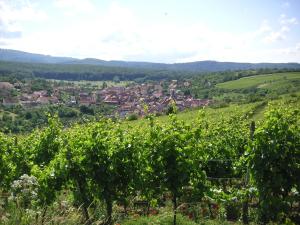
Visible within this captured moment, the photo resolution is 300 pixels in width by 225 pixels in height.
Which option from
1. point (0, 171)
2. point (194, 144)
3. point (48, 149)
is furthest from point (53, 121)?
point (194, 144)

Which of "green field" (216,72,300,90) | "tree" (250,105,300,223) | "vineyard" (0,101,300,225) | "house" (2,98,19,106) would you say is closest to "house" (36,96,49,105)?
"house" (2,98,19,106)

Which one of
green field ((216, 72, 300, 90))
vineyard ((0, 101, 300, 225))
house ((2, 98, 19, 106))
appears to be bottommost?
house ((2, 98, 19, 106))

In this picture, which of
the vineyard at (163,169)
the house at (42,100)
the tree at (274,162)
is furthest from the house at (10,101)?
the tree at (274,162)

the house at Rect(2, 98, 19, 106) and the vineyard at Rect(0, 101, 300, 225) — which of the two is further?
the house at Rect(2, 98, 19, 106)

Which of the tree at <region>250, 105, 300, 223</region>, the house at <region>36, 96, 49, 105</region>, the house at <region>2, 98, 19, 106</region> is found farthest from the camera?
the house at <region>36, 96, 49, 105</region>

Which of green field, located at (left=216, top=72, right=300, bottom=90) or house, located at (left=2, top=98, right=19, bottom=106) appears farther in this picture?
house, located at (left=2, top=98, right=19, bottom=106)

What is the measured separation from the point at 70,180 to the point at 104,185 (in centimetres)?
128

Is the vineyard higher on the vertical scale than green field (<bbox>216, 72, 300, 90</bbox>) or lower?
higher

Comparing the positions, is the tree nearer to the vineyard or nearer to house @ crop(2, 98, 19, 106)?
the vineyard

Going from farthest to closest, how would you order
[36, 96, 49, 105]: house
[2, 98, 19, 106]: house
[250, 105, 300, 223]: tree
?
1. [36, 96, 49, 105]: house
2. [2, 98, 19, 106]: house
3. [250, 105, 300, 223]: tree

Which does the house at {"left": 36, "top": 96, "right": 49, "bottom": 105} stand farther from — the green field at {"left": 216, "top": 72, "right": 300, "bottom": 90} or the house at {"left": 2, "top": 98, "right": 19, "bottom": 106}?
the green field at {"left": 216, "top": 72, "right": 300, "bottom": 90}

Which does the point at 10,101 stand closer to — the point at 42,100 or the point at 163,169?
the point at 42,100

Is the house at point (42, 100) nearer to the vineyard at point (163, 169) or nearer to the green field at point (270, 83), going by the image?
the green field at point (270, 83)

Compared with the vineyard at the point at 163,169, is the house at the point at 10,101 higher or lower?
lower
